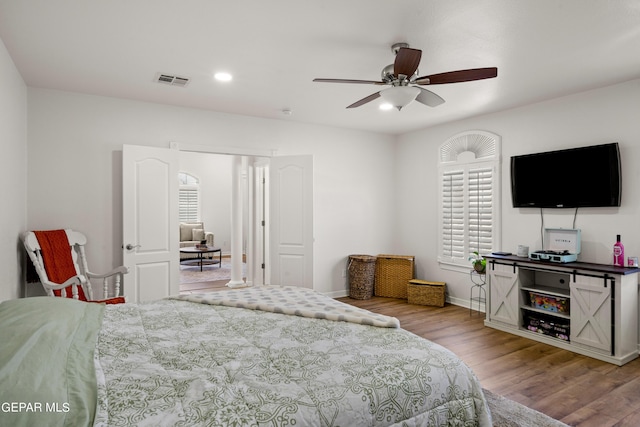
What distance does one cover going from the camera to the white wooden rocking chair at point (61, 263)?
10.5 feet

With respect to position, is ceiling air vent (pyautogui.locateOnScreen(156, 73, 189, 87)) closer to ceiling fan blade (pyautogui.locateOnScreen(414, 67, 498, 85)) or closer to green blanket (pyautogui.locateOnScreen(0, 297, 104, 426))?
ceiling fan blade (pyautogui.locateOnScreen(414, 67, 498, 85))

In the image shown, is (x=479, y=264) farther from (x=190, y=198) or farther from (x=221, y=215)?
(x=190, y=198)

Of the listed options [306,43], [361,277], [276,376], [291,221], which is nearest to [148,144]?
[291,221]

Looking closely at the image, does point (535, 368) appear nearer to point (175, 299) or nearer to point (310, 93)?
point (175, 299)

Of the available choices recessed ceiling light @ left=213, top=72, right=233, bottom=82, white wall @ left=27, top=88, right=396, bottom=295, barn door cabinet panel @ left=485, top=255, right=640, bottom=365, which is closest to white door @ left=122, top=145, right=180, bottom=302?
white wall @ left=27, top=88, right=396, bottom=295

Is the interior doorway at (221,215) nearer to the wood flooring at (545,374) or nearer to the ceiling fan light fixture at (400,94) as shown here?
the wood flooring at (545,374)

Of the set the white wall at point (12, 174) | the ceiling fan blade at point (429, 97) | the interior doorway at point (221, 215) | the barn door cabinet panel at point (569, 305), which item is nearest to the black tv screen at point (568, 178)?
the barn door cabinet panel at point (569, 305)

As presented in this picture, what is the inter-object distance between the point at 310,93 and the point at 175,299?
96.5 inches

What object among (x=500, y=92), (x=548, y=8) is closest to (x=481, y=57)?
(x=548, y=8)

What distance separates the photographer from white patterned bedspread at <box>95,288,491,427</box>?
1.16 meters

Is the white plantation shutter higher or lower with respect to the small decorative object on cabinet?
higher

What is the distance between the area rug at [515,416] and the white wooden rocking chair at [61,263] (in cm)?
305

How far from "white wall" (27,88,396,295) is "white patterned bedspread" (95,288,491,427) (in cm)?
234

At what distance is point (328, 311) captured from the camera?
221 cm
